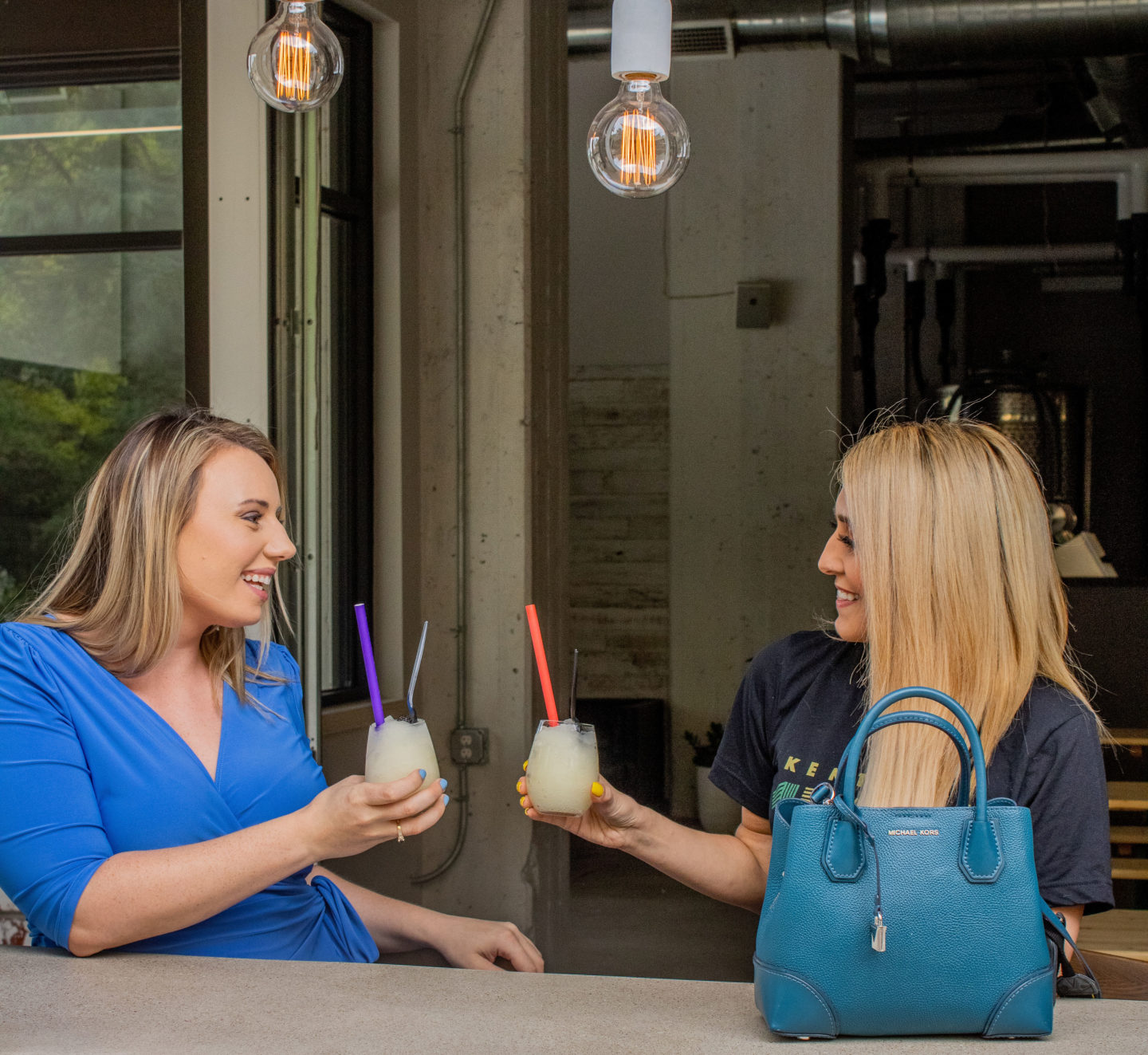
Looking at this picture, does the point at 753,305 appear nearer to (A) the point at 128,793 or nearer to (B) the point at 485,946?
(B) the point at 485,946

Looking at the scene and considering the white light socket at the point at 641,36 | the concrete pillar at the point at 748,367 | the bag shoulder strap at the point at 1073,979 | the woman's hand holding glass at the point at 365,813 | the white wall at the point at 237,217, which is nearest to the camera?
the bag shoulder strap at the point at 1073,979

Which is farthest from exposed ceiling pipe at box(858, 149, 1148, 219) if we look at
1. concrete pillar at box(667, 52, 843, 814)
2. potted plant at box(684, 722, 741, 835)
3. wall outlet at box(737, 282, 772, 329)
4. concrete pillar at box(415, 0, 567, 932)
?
concrete pillar at box(415, 0, 567, 932)

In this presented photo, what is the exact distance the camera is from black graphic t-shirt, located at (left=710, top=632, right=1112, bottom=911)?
1.42 metres

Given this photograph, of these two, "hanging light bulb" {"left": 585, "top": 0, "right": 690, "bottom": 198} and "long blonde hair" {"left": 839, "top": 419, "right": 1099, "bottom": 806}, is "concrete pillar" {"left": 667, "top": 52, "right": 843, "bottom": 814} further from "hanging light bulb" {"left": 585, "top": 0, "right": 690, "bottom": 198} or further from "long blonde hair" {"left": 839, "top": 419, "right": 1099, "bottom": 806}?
"long blonde hair" {"left": 839, "top": 419, "right": 1099, "bottom": 806}

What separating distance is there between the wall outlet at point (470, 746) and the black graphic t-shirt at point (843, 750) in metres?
2.01

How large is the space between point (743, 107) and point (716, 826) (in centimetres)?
384

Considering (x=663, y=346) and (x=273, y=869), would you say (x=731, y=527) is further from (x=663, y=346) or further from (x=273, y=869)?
(x=273, y=869)

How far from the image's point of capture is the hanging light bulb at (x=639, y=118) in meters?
1.64

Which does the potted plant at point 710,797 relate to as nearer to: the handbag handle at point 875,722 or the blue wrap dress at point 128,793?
the blue wrap dress at point 128,793

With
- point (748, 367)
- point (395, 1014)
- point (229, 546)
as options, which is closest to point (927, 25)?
point (748, 367)

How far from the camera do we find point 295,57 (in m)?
1.86

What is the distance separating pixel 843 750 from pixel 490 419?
2.29 meters

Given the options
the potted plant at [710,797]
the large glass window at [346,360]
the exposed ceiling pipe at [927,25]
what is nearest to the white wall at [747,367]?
the potted plant at [710,797]

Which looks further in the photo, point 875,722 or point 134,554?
point 134,554
